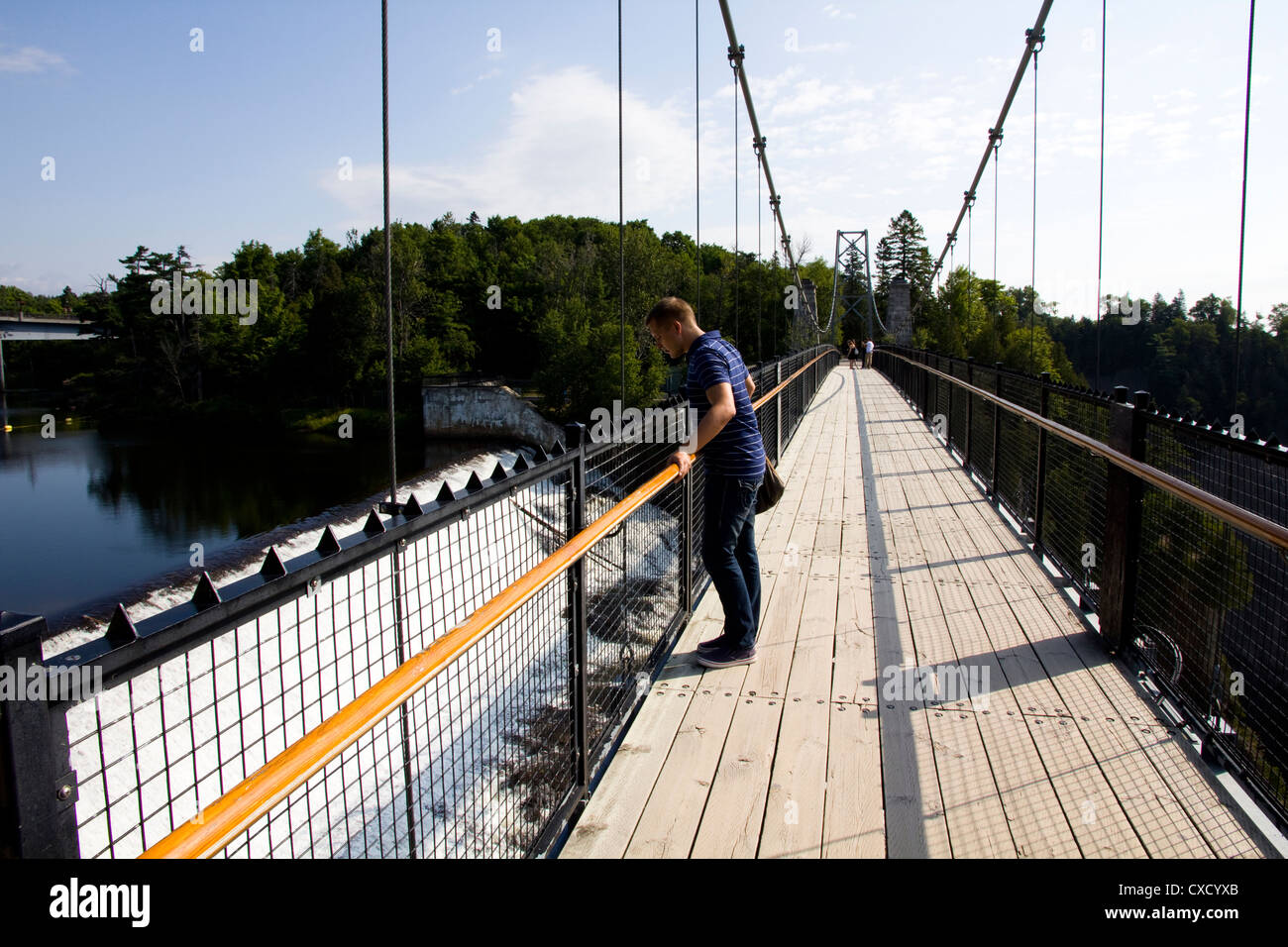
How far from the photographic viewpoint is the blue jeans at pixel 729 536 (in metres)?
3.51

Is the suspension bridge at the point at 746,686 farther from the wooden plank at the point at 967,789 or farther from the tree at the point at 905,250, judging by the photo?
the tree at the point at 905,250

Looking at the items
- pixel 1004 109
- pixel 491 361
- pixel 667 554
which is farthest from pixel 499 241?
pixel 667 554

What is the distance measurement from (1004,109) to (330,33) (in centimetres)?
1905

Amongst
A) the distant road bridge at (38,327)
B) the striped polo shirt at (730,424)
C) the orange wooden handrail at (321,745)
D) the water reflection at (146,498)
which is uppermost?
the distant road bridge at (38,327)

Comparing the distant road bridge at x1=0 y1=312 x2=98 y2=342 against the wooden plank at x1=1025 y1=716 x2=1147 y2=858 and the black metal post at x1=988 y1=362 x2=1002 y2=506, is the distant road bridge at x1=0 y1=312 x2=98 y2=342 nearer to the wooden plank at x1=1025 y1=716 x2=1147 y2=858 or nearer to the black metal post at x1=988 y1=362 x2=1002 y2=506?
the black metal post at x1=988 y1=362 x2=1002 y2=506

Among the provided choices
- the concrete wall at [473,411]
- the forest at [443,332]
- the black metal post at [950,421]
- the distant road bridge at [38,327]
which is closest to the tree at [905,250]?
the forest at [443,332]

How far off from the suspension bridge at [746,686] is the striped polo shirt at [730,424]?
0.32m

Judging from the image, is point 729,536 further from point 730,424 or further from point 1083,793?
point 1083,793

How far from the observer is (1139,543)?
3773mm

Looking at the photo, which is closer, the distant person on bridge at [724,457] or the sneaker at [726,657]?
the distant person on bridge at [724,457]

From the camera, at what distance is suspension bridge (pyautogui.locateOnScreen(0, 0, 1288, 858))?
1.33 m

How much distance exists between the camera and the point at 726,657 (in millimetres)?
3727

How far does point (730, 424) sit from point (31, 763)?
2.86 m

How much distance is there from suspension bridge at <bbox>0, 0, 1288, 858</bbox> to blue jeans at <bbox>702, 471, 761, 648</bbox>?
10.3 inches
